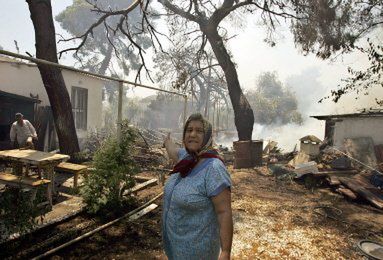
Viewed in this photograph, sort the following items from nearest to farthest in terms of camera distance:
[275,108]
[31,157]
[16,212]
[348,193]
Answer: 1. [16,212]
2. [31,157]
3. [348,193]
4. [275,108]

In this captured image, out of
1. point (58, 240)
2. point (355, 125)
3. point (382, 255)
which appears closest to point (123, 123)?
point (58, 240)

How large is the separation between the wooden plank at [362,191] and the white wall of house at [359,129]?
5084 millimetres

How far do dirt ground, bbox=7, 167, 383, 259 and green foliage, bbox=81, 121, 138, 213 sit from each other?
501 millimetres

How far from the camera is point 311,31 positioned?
11.8 meters

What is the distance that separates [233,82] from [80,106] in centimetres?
781

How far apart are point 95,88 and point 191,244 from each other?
1525cm

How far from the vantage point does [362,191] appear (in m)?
8.48

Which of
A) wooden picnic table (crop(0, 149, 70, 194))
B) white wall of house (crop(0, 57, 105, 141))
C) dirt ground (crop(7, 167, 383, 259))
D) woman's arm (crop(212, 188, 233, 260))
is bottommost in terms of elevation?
dirt ground (crop(7, 167, 383, 259))

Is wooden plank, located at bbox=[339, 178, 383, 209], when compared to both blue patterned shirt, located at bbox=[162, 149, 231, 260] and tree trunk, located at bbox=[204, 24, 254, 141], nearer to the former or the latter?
tree trunk, located at bbox=[204, 24, 254, 141]

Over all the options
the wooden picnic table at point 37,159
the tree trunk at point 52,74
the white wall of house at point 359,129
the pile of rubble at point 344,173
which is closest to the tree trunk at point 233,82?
the pile of rubble at point 344,173

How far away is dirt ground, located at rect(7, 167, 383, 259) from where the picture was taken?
4.58 m

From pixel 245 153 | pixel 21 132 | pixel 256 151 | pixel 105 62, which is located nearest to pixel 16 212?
pixel 21 132

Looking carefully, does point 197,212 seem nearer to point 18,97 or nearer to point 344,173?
Result: point 344,173

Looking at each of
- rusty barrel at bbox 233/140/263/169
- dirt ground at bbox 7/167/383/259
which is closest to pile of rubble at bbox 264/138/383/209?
dirt ground at bbox 7/167/383/259
